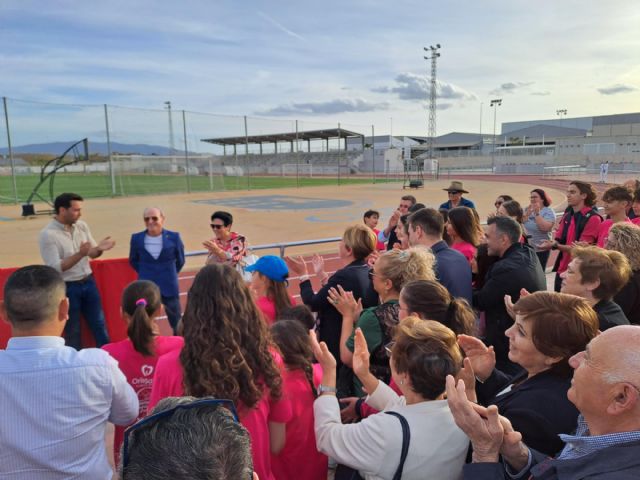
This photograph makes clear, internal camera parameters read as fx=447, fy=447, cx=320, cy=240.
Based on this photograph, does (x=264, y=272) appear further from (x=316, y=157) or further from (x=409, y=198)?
(x=316, y=157)

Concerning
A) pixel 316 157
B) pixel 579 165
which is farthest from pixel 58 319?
pixel 316 157

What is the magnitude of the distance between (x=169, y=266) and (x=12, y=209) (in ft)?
74.1

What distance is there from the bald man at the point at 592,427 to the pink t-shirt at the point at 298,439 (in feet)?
2.95

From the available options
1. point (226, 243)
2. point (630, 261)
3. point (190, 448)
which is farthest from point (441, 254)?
point (190, 448)

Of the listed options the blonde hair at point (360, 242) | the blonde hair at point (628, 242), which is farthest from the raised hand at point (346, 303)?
the blonde hair at point (628, 242)

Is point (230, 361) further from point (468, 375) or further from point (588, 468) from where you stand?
point (588, 468)

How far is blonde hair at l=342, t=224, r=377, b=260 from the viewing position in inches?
152

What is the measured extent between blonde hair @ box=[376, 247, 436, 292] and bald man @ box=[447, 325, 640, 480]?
151cm

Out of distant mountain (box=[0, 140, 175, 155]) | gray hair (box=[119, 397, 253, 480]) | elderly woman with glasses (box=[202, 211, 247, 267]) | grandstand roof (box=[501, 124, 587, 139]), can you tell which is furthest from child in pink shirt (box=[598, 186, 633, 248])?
grandstand roof (box=[501, 124, 587, 139])

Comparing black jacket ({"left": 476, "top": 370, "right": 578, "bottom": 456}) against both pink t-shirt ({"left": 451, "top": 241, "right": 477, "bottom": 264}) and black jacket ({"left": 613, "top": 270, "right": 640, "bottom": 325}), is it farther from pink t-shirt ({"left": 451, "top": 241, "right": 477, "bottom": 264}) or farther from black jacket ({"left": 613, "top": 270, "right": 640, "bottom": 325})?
pink t-shirt ({"left": 451, "top": 241, "right": 477, "bottom": 264})

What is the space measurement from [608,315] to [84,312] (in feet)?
17.1

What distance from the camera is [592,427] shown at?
1532 millimetres

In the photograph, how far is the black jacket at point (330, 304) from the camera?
3.66 meters

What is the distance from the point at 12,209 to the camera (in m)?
23.1
